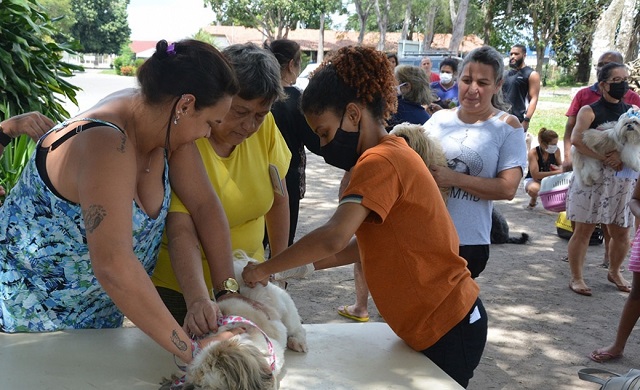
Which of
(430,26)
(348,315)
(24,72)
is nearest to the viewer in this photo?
(348,315)

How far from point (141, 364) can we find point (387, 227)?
3.11ft

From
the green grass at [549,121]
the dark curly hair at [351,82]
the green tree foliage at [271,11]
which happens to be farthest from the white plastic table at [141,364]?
the green tree foliage at [271,11]

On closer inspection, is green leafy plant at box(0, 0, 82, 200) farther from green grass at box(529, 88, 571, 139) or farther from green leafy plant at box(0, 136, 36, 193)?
green grass at box(529, 88, 571, 139)

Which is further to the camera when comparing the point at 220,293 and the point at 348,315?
the point at 348,315

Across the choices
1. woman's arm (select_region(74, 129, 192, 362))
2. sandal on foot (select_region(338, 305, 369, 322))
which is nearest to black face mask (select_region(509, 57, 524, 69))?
sandal on foot (select_region(338, 305, 369, 322))

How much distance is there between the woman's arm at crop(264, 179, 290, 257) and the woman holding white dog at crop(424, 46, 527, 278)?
1.00 meters

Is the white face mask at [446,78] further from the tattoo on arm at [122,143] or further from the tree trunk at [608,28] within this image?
the tree trunk at [608,28]

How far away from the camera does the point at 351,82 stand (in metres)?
2.27

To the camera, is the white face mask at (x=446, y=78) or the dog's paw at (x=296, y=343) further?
the white face mask at (x=446, y=78)

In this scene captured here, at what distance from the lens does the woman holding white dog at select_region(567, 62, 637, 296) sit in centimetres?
614

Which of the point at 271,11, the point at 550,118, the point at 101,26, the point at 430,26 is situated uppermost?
the point at 271,11

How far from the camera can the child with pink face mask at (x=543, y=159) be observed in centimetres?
944

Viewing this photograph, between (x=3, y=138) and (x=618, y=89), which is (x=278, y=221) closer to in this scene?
(x=3, y=138)

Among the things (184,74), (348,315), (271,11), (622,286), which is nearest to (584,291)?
(622,286)
